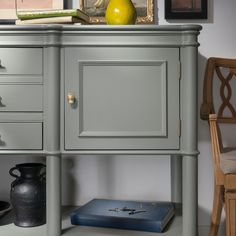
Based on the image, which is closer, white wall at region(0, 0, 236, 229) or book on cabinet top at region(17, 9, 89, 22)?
book on cabinet top at region(17, 9, 89, 22)

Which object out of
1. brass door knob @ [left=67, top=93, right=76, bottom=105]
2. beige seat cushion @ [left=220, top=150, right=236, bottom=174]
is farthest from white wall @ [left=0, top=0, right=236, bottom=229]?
brass door knob @ [left=67, top=93, right=76, bottom=105]

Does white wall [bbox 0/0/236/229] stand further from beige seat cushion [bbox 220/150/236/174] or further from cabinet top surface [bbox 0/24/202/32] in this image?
cabinet top surface [bbox 0/24/202/32]

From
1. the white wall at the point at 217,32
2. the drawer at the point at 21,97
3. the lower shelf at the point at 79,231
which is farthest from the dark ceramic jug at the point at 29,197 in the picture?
the white wall at the point at 217,32

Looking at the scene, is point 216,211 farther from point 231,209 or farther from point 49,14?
point 49,14

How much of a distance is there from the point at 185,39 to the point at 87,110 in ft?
1.38

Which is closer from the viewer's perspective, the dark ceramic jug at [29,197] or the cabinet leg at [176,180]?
the dark ceramic jug at [29,197]

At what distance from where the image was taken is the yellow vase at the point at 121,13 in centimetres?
160

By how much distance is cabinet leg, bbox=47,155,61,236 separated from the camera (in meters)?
1.48

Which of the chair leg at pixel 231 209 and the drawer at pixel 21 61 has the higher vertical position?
the drawer at pixel 21 61

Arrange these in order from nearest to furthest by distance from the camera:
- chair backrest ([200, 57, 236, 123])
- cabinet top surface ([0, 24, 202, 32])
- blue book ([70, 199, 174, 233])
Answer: cabinet top surface ([0, 24, 202, 32]) → blue book ([70, 199, 174, 233]) → chair backrest ([200, 57, 236, 123])

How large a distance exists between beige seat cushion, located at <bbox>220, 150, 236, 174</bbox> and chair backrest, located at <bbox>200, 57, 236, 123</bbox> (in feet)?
0.84

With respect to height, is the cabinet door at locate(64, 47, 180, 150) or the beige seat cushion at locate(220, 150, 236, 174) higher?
the cabinet door at locate(64, 47, 180, 150)

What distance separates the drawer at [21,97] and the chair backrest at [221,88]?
0.68m

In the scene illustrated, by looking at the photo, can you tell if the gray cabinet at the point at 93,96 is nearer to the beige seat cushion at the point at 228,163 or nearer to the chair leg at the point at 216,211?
the beige seat cushion at the point at 228,163
